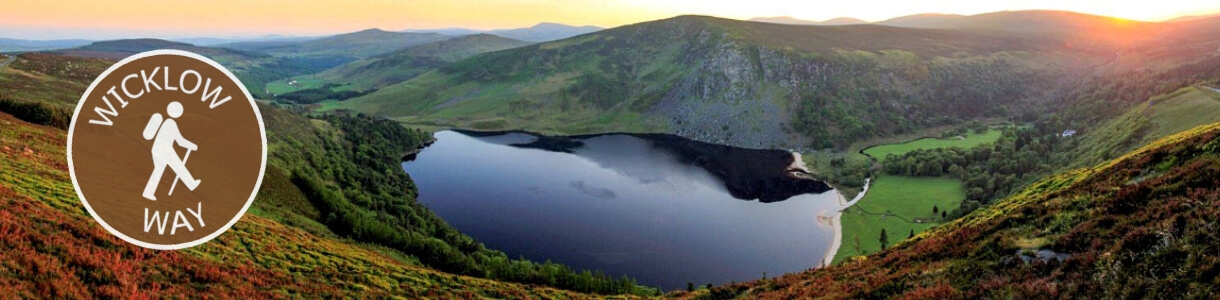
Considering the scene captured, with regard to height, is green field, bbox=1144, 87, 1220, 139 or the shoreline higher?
green field, bbox=1144, 87, 1220, 139

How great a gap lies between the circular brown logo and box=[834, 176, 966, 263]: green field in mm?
82344

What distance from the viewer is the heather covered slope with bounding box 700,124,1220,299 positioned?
17.0 m

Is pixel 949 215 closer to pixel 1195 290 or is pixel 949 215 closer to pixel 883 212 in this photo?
pixel 883 212

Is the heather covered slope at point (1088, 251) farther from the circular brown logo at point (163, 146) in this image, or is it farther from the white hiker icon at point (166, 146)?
the white hiker icon at point (166, 146)

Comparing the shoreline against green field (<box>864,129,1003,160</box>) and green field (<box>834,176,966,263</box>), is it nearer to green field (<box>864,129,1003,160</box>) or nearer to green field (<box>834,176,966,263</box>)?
green field (<box>834,176,966,263</box>)

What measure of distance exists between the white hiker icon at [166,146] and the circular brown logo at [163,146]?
0.05 ft

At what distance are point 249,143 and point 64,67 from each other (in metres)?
122

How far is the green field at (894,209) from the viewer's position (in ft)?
287

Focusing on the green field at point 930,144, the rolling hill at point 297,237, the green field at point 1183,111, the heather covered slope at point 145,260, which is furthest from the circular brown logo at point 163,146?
the green field at point 930,144

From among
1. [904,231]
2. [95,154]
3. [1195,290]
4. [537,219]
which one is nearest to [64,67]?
[537,219]

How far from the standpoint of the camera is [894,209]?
338ft

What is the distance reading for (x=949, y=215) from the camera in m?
93.8

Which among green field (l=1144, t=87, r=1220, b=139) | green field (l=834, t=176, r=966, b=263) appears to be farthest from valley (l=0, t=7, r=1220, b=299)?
green field (l=1144, t=87, r=1220, b=139)

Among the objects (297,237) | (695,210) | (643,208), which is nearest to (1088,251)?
(297,237)
